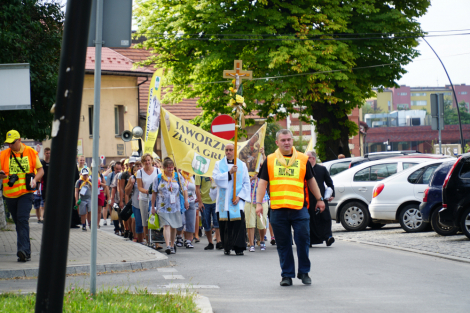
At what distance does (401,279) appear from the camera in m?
8.50

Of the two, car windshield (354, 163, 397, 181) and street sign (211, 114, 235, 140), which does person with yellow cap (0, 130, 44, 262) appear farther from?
car windshield (354, 163, 397, 181)

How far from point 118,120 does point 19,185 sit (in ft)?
99.4

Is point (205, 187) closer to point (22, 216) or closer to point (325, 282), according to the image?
point (22, 216)

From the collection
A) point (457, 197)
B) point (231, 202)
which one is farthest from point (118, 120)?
point (457, 197)

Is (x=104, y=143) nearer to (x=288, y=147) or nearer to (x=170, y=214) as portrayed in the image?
(x=170, y=214)

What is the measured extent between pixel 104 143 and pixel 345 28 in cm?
1936

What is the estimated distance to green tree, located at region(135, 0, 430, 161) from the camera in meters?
24.1

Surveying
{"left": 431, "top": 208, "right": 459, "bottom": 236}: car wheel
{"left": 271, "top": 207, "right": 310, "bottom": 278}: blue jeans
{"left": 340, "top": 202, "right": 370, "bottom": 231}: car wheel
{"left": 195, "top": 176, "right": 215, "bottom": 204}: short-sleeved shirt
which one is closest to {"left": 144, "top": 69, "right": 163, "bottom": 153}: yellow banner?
{"left": 195, "top": 176, "right": 215, "bottom": 204}: short-sleeved shirt

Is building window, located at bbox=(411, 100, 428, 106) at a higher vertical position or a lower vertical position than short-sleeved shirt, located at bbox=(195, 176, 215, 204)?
higher

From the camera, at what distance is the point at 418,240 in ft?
45.3

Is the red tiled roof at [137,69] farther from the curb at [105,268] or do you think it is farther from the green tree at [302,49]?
the curb at [105,268]

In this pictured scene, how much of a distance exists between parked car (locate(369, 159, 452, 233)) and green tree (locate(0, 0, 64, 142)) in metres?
7.93

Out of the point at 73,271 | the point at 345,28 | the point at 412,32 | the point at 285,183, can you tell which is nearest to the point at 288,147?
the point at 285,183

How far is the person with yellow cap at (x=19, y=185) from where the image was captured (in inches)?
406
